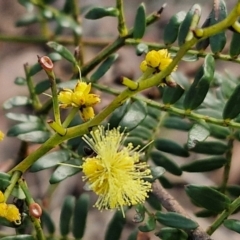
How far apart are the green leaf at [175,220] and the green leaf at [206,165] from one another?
18 cm

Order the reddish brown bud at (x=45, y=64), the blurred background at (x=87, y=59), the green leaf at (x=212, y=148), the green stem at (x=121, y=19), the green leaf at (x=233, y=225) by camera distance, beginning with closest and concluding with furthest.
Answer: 1. the reddish brown bud at (x=45, y=64)
2. the green leaf at (x=233, y=225)
3. the green stem at (x=121, y=19)
4. the green leaf at (x=212, y=148)
5. the blurred background at (x=87, y=59)

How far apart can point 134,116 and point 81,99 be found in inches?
5.9

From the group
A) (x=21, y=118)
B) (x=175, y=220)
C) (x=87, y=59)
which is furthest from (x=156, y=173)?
(x=87, y=59)

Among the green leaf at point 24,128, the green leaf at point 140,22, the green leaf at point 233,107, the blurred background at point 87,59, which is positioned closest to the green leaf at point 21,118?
the green leaf at point 24,128

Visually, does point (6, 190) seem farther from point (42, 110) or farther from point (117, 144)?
point (42, 110)

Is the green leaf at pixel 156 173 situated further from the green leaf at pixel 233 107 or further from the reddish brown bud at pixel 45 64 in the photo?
the reddish brown bud at pixel 45 64

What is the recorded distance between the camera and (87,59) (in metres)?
1.86

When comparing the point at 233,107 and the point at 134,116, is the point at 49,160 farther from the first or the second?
the point at 233,107

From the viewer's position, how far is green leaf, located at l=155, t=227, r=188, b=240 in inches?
31.2

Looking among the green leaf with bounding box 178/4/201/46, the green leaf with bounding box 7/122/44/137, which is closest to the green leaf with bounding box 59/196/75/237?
the green leaf with bounding box 7/122/44/137

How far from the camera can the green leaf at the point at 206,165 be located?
3.17 feet

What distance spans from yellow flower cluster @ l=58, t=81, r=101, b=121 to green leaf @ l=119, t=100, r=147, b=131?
121 millimetres

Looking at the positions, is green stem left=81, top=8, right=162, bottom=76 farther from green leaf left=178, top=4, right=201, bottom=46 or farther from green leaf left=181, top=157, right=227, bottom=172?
green leaf left=181, top=157, right=227, bottom=172

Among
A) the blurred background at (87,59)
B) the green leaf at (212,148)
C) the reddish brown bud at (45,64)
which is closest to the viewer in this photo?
the reddish brown bud at (45,64)
